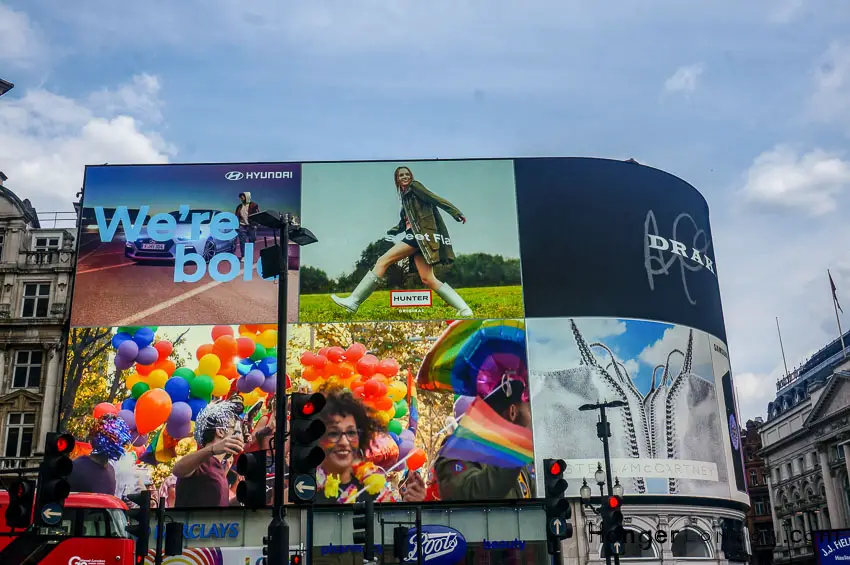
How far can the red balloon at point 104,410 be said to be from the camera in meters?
50.2

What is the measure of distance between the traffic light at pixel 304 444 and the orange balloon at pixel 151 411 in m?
38.8

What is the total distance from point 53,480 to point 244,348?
38.3 meters

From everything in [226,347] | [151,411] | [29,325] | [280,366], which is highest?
[29,325]

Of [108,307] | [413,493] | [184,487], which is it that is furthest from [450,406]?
[108,307]

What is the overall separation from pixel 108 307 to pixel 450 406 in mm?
20714

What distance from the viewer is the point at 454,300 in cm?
5275

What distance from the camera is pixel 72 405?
5066 cm

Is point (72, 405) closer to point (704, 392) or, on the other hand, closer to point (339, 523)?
point (339, 523)

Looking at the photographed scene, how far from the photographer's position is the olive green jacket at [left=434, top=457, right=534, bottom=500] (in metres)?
49.3

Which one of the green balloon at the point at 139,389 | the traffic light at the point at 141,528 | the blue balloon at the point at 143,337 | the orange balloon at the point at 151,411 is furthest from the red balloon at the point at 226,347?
the traffic light at the point at 141,528

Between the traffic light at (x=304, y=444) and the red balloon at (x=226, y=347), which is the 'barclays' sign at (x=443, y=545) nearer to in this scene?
the red balloon at (x=226, y=347)

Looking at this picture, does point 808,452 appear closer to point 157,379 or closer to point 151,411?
point 157,379

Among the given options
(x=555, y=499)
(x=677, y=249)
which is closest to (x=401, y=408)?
(x=677, y=249)

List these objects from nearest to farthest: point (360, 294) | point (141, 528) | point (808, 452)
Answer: point (141, 528) → point (360, 294) → point (808, 452)
